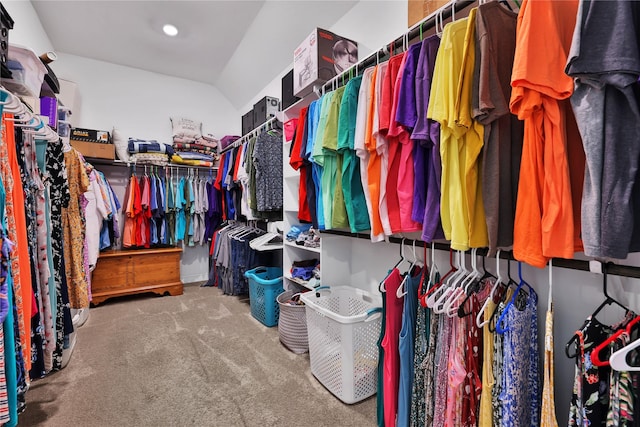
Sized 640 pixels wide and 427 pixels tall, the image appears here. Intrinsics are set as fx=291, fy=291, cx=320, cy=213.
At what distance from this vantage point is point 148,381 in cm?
181

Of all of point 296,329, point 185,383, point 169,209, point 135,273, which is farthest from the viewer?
point 169,209

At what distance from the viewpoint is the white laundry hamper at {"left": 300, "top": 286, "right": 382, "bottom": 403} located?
1543 millimetres

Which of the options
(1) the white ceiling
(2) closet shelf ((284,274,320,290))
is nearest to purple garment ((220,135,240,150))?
(1) the white ceiling

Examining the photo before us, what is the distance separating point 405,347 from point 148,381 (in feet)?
5.23

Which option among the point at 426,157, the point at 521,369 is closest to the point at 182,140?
the point at 426,157

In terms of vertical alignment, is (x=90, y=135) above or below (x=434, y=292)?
above

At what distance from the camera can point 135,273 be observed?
11.2ft

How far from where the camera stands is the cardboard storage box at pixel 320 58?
2.00m

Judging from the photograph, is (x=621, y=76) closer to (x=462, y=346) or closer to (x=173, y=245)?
(x=462, y=346)

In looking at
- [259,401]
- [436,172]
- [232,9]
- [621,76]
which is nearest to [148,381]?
[259,401]

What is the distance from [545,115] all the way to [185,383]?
2.21m

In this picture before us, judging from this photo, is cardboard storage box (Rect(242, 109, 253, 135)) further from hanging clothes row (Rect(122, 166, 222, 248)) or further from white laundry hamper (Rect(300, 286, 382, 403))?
white laundry hamper (Rect(300, 286, 382, 403))

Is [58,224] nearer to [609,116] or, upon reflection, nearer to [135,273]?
[135,273]

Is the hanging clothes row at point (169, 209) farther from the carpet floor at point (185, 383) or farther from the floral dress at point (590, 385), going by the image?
the floral dress at point (590, 385)
